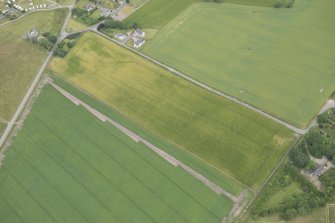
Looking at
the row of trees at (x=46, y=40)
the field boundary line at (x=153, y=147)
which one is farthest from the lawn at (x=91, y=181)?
the row of trees at (x=46, y=40)

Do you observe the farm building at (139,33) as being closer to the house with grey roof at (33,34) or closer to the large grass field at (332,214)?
the house with grey roof at (33,34)

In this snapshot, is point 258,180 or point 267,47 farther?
point 267,47

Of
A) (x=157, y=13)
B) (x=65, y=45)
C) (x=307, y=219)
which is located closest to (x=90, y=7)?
(x=65, y=45)

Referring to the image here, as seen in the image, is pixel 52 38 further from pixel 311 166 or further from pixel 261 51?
pixel 311 166

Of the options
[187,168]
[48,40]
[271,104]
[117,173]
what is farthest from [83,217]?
[48,40]

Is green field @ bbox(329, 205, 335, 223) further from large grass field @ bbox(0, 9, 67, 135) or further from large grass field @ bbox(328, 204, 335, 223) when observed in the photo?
large grass field @ bbox(0, 9, 67, 135)

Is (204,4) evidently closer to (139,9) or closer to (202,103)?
(139,9)
